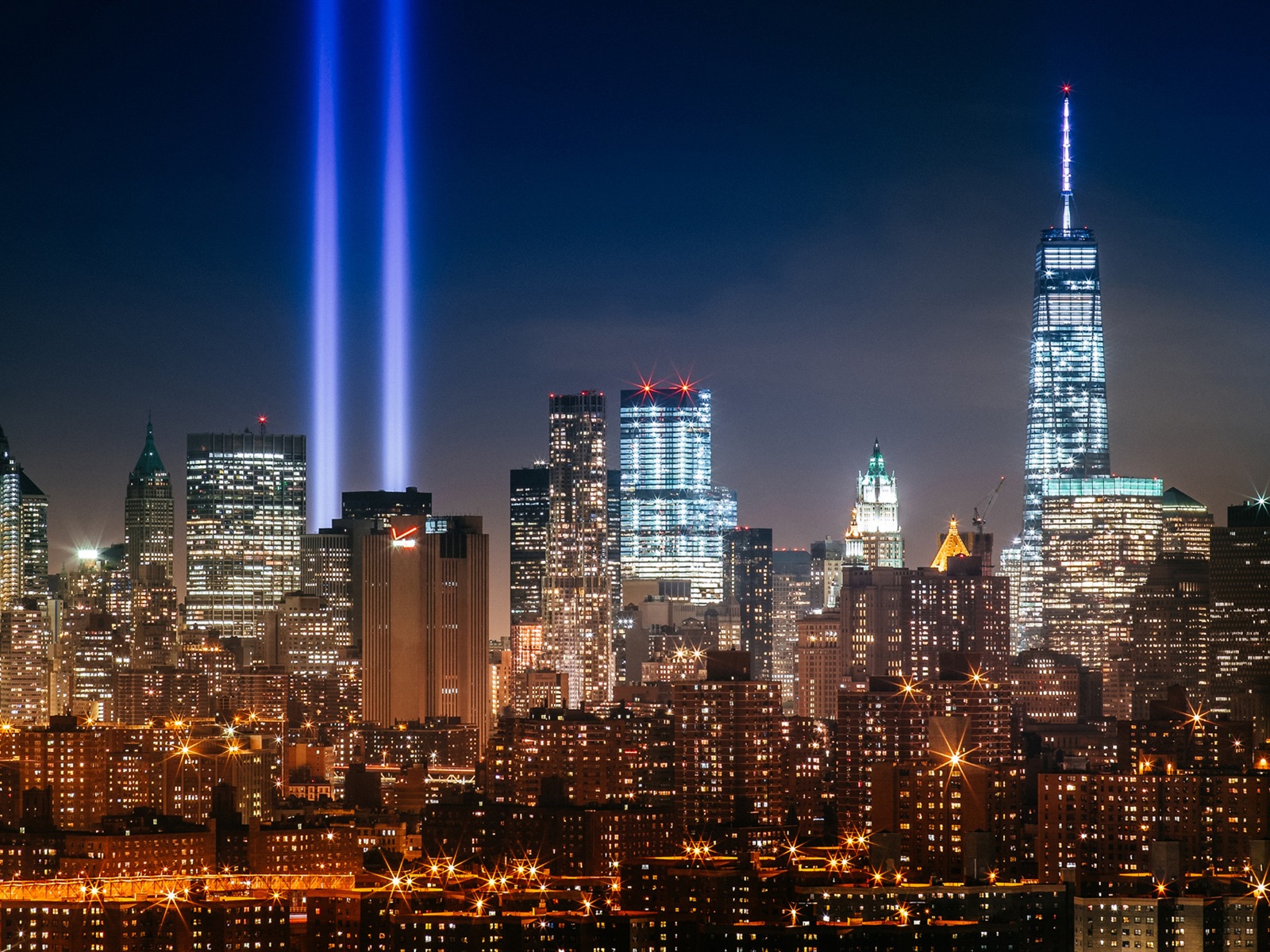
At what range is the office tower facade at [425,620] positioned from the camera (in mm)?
108938

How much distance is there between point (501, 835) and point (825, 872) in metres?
12.5

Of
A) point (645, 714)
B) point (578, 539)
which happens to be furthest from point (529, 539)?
point (645, 714)

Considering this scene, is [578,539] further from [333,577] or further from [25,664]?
[25,664]

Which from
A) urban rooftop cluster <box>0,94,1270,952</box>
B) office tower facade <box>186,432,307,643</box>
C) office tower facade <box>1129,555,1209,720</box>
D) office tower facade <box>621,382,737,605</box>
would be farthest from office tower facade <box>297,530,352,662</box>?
office tower facade <box>1129,555,1209,720</box>

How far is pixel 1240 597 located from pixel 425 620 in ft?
109

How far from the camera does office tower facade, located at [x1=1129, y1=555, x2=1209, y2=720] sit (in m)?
103

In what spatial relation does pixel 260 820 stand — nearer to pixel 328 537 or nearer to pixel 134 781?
pixel 134 781

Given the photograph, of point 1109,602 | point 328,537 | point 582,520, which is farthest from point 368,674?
point 1109,602

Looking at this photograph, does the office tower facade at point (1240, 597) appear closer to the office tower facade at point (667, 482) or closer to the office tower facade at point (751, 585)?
the office tower facade at point (751, 585)

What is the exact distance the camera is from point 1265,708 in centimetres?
8581

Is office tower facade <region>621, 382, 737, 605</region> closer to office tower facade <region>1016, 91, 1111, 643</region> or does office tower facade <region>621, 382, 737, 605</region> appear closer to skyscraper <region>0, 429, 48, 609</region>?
office tower facade <region>1016, 91, 1111, 643</region>

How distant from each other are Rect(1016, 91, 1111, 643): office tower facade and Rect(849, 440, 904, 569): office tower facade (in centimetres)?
934

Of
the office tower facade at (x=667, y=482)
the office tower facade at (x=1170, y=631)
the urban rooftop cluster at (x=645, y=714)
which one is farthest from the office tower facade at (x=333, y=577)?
the office tower facade at (x=1170, y=631)

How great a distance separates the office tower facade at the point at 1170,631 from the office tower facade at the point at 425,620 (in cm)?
2672
